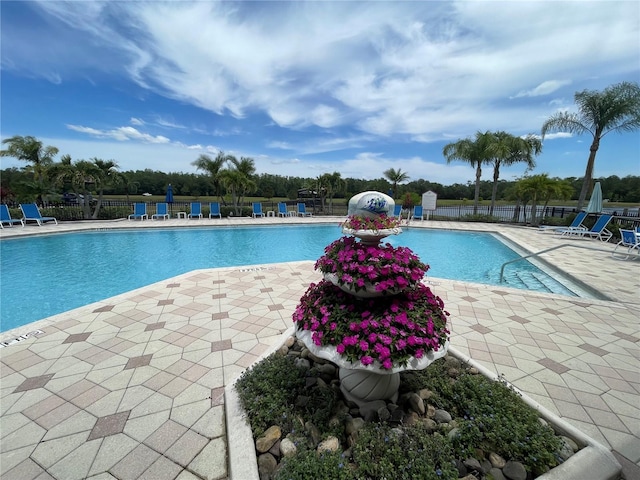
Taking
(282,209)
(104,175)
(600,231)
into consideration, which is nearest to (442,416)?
(600,231)

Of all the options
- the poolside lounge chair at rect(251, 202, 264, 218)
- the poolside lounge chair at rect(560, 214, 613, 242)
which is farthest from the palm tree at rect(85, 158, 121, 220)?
the poolside lounge chair at rect(560, 214, 613, 242)

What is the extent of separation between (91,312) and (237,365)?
2.75 metres

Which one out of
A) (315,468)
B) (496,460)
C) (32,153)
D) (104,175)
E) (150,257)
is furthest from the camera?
(32,153)

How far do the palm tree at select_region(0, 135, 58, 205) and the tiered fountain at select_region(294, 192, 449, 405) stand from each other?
2161 cm

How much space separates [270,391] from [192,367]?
3.45 feet

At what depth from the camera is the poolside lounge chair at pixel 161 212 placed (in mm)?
16250

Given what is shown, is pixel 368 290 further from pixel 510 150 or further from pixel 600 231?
pixel 510 150

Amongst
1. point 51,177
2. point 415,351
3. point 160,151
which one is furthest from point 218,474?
point 160,151

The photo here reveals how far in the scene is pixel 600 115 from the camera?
11.8 m

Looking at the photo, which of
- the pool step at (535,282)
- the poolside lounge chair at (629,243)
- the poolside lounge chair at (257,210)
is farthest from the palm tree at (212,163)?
the poolside lounge chair at (629,243)

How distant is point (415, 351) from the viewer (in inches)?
62.9

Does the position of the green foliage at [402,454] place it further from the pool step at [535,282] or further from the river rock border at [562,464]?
the pool step at [535,282]

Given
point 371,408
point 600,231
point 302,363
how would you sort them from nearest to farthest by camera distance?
1. point 371,408
2. point 302,363
3. point 600,231

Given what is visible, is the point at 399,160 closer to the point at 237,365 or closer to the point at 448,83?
the point at 448,83
